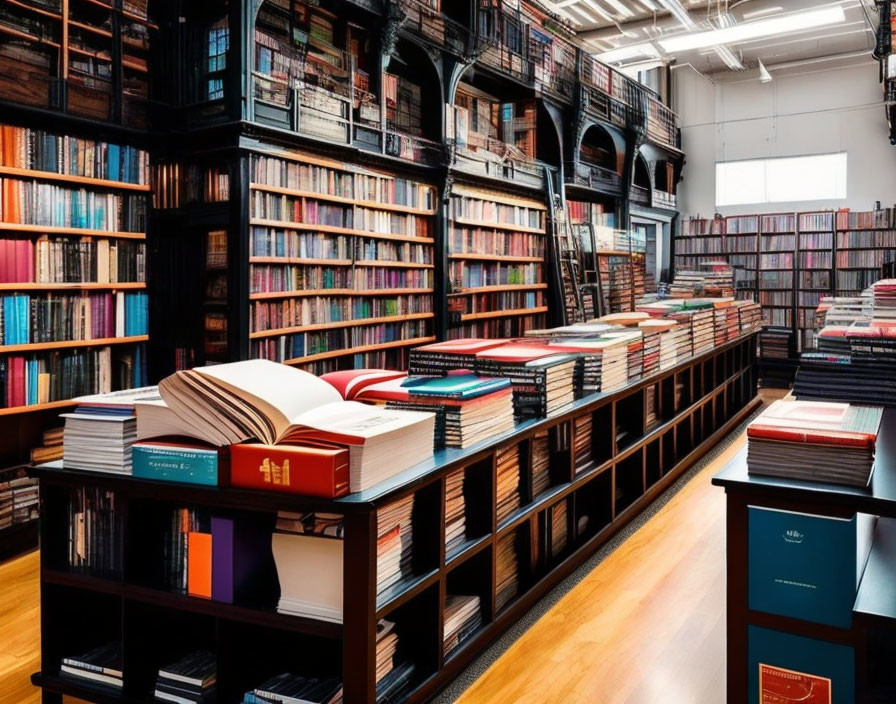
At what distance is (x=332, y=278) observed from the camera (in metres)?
5.59

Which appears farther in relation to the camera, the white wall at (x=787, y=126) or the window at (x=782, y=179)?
the window at (x=782, y=179)

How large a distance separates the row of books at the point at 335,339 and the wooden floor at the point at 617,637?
1944mm

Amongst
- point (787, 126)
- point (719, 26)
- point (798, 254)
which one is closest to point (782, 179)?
point (787, 126)

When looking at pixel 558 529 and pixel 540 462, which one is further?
pixel 558 529

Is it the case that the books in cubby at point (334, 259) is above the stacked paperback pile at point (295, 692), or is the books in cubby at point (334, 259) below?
above

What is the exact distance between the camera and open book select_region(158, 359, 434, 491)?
1894 millimetres

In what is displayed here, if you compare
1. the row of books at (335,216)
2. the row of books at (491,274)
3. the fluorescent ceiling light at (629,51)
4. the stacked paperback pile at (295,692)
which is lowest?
the stacked paperback pile at (295,692)

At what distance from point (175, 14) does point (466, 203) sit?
312 cm

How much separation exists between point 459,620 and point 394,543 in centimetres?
54

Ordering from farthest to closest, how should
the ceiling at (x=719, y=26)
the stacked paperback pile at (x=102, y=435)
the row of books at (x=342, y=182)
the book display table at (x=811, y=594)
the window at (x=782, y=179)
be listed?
the window at (x=782, y=179) < the ceiling at (x=719, y=26) < the row of books at (x=342, y=182) < the stacked paperback pile at (x=102, y=435) < the book display table at (x=811, y=594)

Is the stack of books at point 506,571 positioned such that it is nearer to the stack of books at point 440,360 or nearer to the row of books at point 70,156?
the stack of books at point 440,360

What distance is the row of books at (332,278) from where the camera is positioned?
4965 millimetres

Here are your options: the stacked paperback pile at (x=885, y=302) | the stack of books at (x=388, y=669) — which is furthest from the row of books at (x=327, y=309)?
the stacked paperback pile at (x=885, y=302)

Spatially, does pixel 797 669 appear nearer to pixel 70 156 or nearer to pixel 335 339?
pixel 70 156
